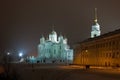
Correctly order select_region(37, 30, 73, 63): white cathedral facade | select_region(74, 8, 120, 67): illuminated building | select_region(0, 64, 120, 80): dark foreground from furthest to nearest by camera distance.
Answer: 1. select_region(37, 30, 73, 63): white cathedral facade
2. select_region(74, 8, 120, 67): illuminated building
3. select_region(0, 64, 120, 80): dark foreground

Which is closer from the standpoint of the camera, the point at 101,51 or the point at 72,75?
the point at 72,75

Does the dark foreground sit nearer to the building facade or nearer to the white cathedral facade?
the building facade

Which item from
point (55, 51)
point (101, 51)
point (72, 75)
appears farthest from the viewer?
point (55, 51)

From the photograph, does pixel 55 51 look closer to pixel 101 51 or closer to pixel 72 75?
pixel 101 51

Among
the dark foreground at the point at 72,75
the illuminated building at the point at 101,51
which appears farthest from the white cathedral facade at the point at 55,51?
the dark foreground at the point at 72,75

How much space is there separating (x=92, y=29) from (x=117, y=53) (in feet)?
184

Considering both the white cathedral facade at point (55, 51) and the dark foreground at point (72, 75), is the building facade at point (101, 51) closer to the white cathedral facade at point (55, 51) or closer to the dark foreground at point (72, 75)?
the dark foreground at point (72, 75)

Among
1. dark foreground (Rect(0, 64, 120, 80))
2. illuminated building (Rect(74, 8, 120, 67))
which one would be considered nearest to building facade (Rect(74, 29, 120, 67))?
illuminated building (Rect(74, 8, 120, 67))

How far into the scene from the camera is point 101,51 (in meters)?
77.3

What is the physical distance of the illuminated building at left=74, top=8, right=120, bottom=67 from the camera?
67375 mm

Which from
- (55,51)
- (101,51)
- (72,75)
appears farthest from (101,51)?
(55,51)

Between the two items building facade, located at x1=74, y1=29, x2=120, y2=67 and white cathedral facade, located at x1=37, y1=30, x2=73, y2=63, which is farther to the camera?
A: white cathedral facade, located at x1=37, y1=30, x2=73, y2=63

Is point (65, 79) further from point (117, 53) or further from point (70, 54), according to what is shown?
point (70, 54)

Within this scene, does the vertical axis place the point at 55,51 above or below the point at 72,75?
above
